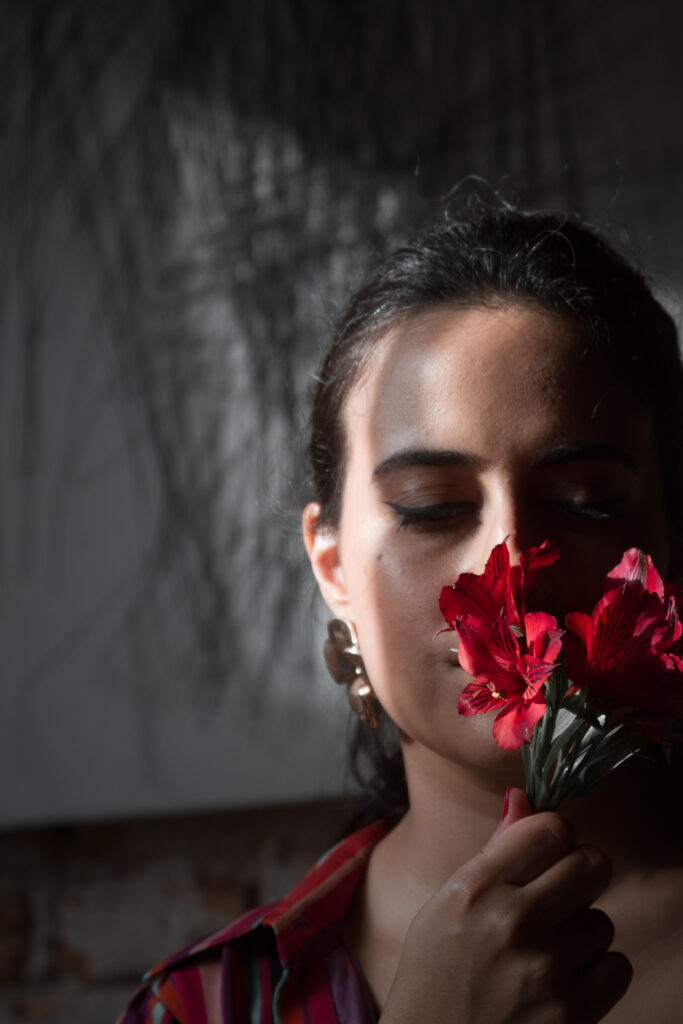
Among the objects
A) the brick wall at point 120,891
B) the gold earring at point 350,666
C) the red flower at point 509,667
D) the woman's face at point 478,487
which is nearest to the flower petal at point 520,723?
the red flower at point 509,667

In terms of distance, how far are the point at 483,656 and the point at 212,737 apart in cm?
104

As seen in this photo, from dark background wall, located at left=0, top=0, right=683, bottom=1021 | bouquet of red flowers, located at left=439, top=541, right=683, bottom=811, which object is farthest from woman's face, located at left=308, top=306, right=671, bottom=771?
dark background wall, located at left=0, top=0, right=683, bottom=1021

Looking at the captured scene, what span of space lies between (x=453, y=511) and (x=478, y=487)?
3cm

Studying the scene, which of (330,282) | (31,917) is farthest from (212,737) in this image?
(330,282)

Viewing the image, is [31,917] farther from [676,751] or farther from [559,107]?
[559,107]

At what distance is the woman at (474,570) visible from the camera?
0.53m

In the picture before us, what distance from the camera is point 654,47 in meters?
1.53

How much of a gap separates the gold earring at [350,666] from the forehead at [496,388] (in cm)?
16

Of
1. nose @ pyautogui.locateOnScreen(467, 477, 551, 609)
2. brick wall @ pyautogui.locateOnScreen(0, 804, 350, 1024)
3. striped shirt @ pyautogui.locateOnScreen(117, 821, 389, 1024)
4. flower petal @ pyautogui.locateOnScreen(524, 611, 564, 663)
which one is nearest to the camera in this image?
flower petal @ pyautogui.locateOnScreen(524, 611, 564, 663)

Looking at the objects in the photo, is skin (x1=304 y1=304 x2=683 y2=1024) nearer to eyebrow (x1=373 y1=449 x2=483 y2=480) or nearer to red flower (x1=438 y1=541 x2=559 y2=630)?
eyebrow (x1=373 y1=449 x2=483 y2=480)

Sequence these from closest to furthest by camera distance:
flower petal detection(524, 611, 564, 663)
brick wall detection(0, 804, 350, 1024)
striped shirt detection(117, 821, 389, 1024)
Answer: flower petal detection(524, 611, 564, 663) → striped shirt detection(117, 821, 389, 1024) → brick wall detection(0, 804, 350, 1024)

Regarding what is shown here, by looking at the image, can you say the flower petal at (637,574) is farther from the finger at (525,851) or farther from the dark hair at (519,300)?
the dark hair at (519,300)

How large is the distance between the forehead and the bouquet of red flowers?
163 millimetres

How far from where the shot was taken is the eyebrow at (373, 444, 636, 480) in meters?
0.66
